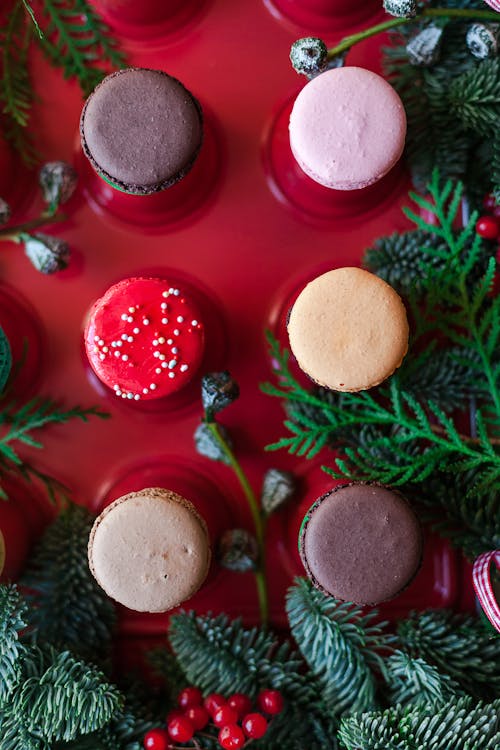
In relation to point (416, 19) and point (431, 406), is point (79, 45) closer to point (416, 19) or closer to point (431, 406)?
point (416, 19)

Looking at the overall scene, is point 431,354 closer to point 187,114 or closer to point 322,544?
point 322,544

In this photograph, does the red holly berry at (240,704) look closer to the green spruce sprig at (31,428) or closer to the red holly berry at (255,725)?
the red holly berry at (255,725)

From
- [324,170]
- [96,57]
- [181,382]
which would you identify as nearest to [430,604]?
[181,382]

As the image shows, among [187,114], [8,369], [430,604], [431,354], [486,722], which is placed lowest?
[430,604]

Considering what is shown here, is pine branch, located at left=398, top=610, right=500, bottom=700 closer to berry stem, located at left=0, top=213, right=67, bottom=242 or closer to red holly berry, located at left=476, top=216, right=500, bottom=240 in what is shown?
red holly berry, located at left=476, top=216, right=500, bottom=240

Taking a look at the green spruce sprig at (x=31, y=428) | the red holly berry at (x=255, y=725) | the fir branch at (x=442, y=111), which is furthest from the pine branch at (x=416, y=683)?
the fir branch at (x=442, y=111)
